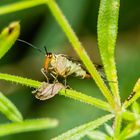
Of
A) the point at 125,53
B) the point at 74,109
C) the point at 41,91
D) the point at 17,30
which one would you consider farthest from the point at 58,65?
the point at 125,53

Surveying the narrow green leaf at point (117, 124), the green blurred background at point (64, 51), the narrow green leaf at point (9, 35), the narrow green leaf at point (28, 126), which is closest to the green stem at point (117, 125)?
the narrow green leaf at point (117, 124)

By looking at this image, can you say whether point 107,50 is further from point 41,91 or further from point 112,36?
point 41,91

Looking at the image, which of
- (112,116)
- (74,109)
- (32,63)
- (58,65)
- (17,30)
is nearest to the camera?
(17,30)

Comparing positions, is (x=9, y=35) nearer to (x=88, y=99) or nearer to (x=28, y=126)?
(x=28, y=126)

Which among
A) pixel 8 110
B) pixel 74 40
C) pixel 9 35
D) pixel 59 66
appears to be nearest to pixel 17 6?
pixel 9 35

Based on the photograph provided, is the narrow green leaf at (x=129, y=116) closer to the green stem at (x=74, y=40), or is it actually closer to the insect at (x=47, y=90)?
the green stem at (x=74, y=40)

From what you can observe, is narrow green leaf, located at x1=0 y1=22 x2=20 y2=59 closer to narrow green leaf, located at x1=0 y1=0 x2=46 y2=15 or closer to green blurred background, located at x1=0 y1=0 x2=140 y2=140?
narrow green leaf, located at x1=0 y1=0 x2=46 y2=15

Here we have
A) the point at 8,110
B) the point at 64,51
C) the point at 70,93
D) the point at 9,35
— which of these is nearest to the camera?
the point at 9,35
